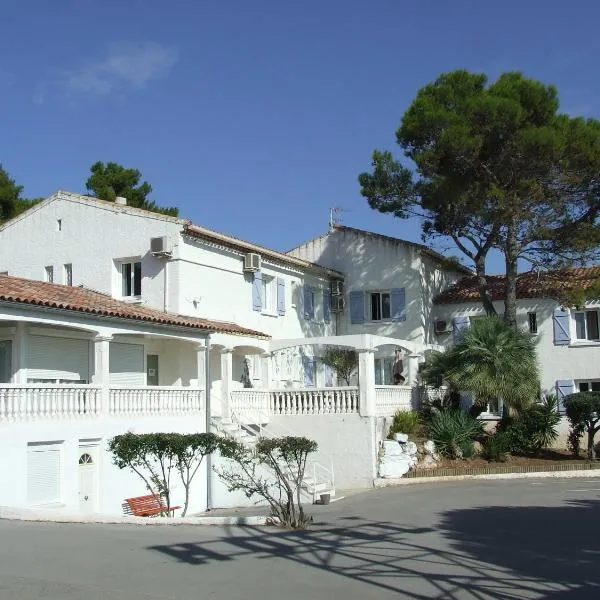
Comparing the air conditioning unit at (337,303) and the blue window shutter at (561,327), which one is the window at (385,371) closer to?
the air conditioning unit at (337,303)

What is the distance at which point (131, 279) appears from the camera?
26312mm

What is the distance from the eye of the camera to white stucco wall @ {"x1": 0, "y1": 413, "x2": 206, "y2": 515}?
54.4 ft

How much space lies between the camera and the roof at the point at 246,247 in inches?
1003

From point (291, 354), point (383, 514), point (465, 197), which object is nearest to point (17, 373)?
point (383, 514)

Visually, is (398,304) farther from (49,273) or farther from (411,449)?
(49,273)

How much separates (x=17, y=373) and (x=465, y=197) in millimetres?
15703

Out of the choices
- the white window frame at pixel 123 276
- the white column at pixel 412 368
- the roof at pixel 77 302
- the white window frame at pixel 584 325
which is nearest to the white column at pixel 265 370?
the roof at pixel 77 302

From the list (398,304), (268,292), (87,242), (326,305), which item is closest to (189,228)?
(87,242)

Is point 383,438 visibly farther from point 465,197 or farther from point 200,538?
point 200,538

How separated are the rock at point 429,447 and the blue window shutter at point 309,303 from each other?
8664 millimetres

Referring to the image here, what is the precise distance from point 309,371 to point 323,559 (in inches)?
815

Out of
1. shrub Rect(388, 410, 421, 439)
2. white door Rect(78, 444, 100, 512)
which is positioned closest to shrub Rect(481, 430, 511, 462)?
shrub Rect(388, 410, 421, 439)

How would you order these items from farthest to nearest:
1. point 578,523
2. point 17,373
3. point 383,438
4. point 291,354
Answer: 1. point 291,354
2. point 383,438
3. point 17,373
4. point 578,523

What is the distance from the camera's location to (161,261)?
2523 cm
